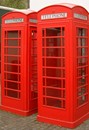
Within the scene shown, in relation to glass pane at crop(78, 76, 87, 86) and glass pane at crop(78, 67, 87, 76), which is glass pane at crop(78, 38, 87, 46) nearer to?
glass pane at crop(78, 67, 87, 76)

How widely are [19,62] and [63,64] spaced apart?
1371 mm

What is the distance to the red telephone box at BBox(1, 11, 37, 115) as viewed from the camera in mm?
6648

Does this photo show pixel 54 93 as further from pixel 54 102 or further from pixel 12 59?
pixel 12 59

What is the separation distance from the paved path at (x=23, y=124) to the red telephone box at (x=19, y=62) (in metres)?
0.27

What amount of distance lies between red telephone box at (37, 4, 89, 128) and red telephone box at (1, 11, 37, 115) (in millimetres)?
529

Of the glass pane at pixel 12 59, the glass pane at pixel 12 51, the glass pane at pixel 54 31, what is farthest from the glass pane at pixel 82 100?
the glass pane at pixel 12 51

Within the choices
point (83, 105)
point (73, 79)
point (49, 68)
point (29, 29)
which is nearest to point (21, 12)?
point (29, 29)

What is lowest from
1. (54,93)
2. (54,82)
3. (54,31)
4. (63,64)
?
(54,93)

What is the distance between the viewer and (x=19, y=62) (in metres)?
6.82

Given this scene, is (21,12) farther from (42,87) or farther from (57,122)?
(57,122)

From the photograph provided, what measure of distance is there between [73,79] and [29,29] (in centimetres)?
174

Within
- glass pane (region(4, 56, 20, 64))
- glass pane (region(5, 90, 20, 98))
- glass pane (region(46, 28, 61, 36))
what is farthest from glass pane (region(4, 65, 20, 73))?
glass pane (region(46, 28, 61, 36))

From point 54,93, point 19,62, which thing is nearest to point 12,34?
point 19,62

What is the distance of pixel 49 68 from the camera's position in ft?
20.1
